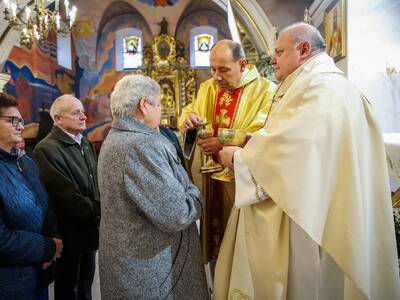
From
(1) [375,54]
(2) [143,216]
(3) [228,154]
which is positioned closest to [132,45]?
(1) [375,54]

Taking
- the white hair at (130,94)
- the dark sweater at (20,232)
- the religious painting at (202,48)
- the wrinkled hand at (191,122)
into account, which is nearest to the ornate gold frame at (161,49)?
the religious painting at (202,48)

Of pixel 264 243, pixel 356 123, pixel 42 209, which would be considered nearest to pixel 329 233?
pixel 264 243

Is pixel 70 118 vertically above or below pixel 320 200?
above

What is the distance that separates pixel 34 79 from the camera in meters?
9.23

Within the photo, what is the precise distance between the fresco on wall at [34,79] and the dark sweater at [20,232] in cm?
661

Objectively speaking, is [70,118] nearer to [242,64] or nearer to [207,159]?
[207,159]

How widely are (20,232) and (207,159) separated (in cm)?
122

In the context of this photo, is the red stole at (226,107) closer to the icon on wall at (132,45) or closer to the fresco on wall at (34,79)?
the fresco on wall at (34,79)

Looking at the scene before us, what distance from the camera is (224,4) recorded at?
9570mm

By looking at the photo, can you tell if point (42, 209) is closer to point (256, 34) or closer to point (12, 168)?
point (12, 168)

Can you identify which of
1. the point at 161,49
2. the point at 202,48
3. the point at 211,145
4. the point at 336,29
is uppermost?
the point at 202,48

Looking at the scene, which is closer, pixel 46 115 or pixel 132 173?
pixel 132 173

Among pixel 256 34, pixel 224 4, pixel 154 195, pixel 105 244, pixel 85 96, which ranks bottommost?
pixel 105 244

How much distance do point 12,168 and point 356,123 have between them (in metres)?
1.76
